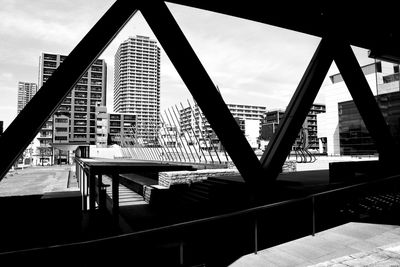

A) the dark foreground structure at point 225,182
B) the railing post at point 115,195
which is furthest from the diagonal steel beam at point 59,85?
the railing post at point 115,195

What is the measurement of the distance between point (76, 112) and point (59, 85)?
377ft

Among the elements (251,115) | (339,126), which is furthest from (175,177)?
(251,115)

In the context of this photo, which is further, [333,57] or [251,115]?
[251,115]

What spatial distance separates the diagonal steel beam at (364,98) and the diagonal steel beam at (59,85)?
5.40 m

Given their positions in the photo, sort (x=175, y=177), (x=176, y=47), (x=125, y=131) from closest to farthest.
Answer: (x=176, y=47) < (x=175, y=177) < (x=125, y=131)

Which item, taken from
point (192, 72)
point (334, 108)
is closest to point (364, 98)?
point (192, 72)

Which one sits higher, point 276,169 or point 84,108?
point 84,108

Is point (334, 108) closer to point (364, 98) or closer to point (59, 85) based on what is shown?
point (364, 98)

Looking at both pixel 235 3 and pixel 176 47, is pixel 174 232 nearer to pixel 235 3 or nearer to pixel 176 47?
pixel 176 47

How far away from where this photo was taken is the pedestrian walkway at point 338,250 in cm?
465

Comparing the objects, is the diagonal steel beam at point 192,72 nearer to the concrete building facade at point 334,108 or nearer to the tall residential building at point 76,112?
the concrete building facade at point 334,108

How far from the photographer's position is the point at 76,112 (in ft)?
356

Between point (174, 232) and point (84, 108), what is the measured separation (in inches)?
4645

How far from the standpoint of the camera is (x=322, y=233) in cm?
648
